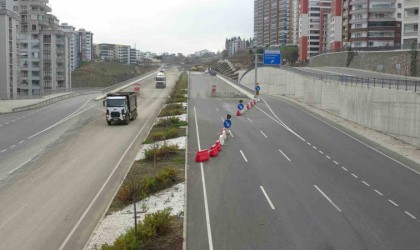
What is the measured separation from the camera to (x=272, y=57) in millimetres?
79125

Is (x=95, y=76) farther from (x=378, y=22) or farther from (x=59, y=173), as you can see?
(x=59, y=173)

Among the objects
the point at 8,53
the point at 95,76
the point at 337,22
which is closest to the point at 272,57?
the point at 8,53

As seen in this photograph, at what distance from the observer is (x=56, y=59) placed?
121125 millimetres

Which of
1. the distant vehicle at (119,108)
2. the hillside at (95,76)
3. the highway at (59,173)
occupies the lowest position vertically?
the highway at (59,173)

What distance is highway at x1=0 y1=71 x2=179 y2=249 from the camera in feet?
60.2

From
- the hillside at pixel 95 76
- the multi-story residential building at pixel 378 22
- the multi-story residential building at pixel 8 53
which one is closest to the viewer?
the multi-story residential building at pixel 8 53

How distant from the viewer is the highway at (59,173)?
18.3 metres

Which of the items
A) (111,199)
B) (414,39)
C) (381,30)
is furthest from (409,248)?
(381,30)

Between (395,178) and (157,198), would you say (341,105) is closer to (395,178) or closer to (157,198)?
(395,178)

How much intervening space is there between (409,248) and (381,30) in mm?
100620

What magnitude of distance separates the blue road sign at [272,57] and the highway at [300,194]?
40429mm

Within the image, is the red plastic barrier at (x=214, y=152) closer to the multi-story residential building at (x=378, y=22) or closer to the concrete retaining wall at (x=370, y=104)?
the concrete retaining wall at (x=370, y=104)

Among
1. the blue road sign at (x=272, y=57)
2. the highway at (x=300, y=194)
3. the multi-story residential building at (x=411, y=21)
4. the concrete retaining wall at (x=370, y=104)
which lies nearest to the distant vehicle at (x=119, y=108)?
the highway at (x=300, y=194)

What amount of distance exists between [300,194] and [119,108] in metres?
26.4
